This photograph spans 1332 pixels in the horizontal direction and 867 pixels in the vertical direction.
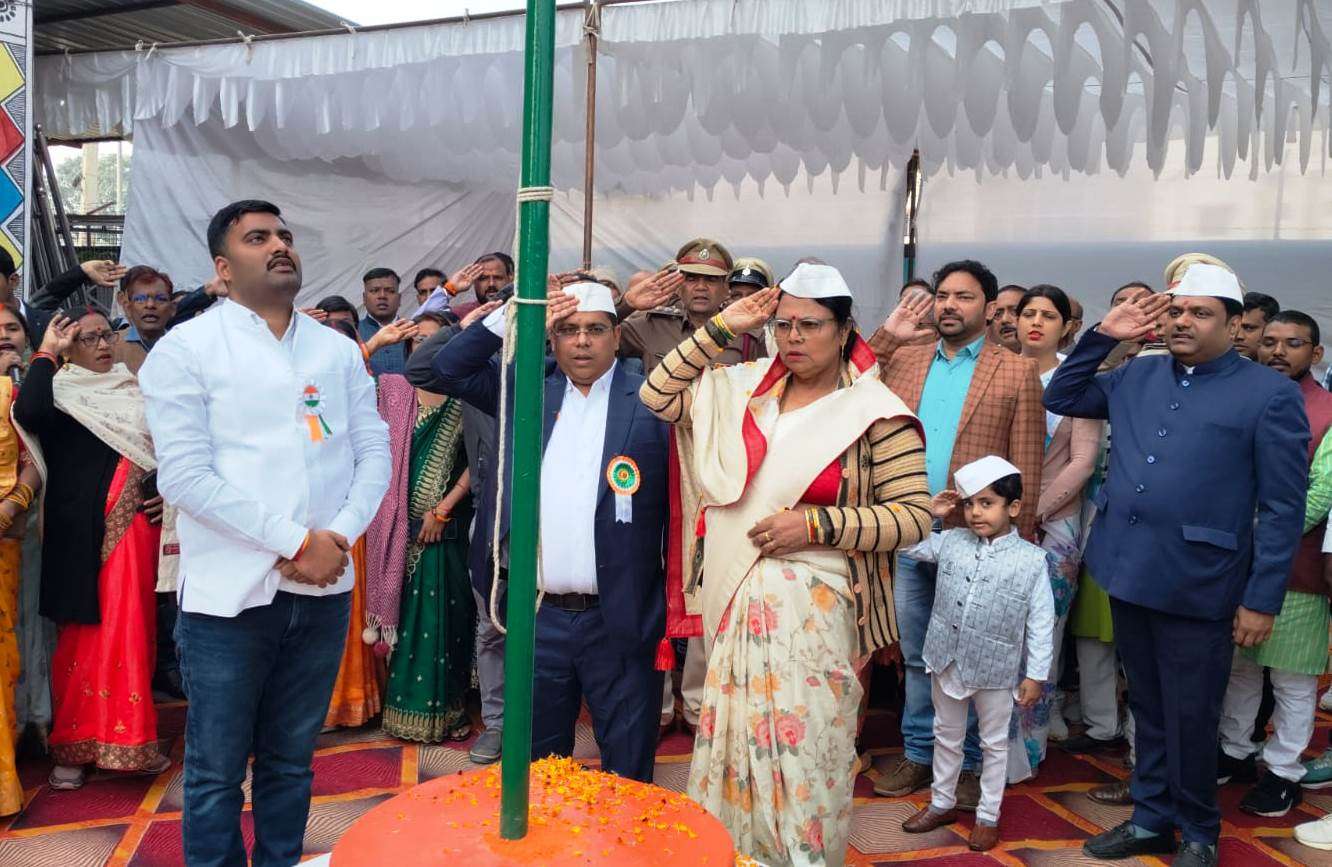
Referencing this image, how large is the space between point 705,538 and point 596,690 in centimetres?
54

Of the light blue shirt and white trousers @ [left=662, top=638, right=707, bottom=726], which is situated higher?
the light blue shirt

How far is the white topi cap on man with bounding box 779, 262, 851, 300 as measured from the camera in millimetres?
2578

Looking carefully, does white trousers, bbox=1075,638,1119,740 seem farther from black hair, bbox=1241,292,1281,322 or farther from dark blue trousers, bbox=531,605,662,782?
dark blue trousers, bbox=531,605,662,782

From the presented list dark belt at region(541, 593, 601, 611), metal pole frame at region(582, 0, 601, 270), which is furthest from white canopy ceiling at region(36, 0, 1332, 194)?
dark belt at region(541, 593, 601, 611)

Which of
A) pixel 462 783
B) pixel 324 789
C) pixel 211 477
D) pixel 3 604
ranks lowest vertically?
pixel 324 789

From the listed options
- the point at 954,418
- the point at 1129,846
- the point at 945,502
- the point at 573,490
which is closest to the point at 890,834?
the point at 1129,846

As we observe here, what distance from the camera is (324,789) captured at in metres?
3.77

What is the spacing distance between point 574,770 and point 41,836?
2504 millimetres

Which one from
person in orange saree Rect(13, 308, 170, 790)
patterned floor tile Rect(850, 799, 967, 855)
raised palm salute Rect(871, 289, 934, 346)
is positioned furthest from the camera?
raised palm salute Rect(871, 289, 934, 346)

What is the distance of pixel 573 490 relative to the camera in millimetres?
2922

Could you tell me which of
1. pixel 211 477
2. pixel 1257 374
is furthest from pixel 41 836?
pixel 1257 374

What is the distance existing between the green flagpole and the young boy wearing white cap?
2220 mm

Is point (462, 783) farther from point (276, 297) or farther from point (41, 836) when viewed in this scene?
point (41, 836)

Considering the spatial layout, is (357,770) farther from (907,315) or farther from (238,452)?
(907,315)
